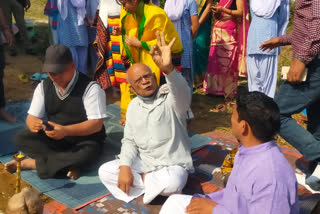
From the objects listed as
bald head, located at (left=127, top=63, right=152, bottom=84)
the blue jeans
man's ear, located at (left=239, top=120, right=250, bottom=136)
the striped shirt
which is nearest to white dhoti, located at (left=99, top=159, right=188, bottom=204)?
bald head, located at (left=127, top=63, right=152, bottom=84)

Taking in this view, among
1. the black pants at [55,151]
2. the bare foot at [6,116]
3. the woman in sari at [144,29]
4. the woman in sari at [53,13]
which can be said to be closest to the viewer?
the black pants at [55,151]

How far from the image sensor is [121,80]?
4645 mm

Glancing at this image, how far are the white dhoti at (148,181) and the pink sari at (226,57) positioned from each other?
10.7 feet

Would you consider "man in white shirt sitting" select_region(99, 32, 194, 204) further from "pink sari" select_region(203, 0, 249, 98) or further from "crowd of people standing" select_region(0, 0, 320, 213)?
"pink sari" select_region(203, 0, 249, 98)

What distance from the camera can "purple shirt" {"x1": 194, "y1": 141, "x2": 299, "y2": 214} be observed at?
182 centimetres

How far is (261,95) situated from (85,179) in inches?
82.5

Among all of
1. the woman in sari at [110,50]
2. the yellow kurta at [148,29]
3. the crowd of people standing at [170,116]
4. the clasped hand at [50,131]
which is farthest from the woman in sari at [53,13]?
the clasped hand at [50,131]

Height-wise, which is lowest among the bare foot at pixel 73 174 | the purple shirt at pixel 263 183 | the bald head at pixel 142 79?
the bare foot at pixel 73 174

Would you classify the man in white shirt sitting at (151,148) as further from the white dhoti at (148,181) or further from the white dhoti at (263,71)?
the white dhoti at (263,71)

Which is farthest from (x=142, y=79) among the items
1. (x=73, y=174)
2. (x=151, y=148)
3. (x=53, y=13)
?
(x=53, y=13)

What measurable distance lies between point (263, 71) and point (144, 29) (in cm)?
179

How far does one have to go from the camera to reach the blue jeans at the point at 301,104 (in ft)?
10.2

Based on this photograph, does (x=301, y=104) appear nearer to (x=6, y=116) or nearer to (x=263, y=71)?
(x=263, y=71)

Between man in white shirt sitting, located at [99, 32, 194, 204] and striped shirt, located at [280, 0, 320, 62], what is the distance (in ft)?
3.57
